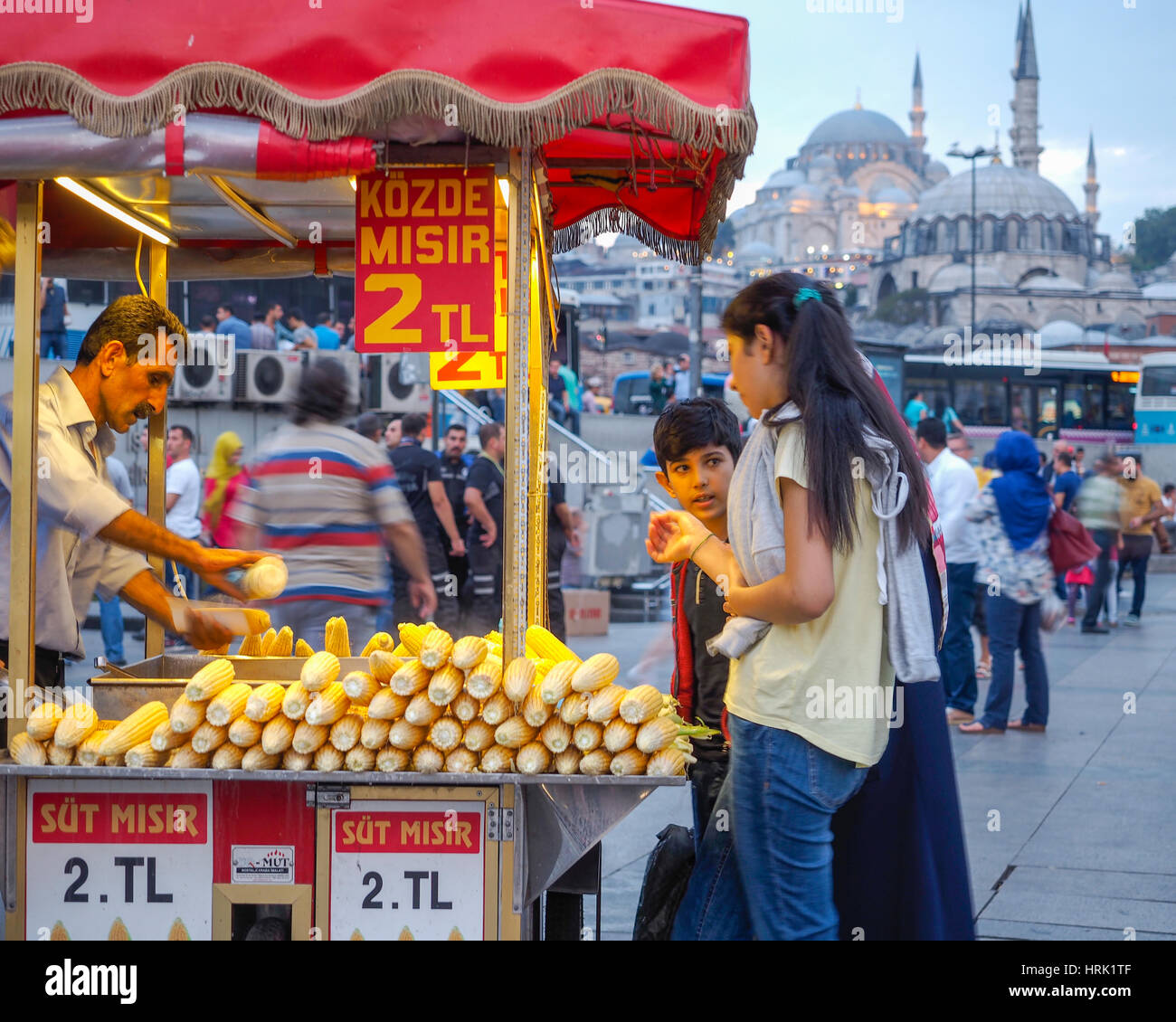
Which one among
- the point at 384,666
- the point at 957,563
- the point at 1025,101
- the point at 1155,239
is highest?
the point at 1025,101

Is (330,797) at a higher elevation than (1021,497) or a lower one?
lower

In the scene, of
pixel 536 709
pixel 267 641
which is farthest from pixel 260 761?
pixel 267 641

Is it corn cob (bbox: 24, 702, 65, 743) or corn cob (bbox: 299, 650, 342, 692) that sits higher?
corn cob (bbox: 299, 650, 342, 692)

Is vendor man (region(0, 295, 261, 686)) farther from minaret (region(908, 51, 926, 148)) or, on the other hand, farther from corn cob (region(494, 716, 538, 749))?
minaret (region(908, 51, 926, 148))

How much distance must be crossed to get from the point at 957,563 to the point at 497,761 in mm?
6479

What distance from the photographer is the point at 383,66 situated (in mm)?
2955

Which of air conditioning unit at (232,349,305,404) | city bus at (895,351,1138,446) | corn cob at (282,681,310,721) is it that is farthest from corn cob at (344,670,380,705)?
city bus at (895,351,1138,446)

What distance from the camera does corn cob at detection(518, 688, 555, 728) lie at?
10.5 ft

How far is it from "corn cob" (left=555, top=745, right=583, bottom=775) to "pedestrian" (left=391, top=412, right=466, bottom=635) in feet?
18.2

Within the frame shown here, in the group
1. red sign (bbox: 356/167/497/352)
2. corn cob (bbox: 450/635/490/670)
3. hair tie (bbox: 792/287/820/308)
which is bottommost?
corn cob (bbox: 450/635/490/670)

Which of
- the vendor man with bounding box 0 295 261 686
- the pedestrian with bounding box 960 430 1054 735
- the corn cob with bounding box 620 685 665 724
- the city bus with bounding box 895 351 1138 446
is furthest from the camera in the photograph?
the city bus with bounding box 895 351 1138 446

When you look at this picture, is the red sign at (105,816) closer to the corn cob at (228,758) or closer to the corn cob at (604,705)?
the corn cob at (228,758)

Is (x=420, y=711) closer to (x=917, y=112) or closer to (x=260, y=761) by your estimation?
(x=260, y=761)
